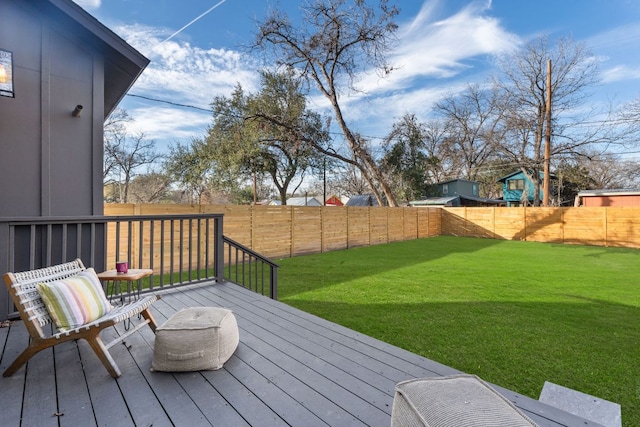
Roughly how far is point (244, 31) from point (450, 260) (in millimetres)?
11529

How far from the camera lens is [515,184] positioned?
27.0 m

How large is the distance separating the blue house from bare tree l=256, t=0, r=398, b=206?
61.7 ft

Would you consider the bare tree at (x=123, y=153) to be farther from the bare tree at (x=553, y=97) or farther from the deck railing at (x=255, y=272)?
the bare tree at (x=553, y=97)

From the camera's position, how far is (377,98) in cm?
1587

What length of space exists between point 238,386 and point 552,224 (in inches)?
617

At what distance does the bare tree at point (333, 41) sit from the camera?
42.7 feet

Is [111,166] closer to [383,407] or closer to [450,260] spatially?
[450,260]

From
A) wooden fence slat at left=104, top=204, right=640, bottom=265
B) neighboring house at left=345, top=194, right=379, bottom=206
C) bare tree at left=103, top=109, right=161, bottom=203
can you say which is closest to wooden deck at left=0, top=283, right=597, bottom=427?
wooden fence slat at left=104, top=204, right=640, bottom=265

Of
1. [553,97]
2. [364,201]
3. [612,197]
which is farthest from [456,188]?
[612,197]

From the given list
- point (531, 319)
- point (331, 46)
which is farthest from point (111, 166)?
point (531, 319)

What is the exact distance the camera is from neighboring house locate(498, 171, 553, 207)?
2627 centimetres

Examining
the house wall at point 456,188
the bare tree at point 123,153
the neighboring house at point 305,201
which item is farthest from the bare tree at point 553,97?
the bare tree at point 123,153

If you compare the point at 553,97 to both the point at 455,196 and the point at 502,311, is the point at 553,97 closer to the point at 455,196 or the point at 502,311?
the point at 455,196

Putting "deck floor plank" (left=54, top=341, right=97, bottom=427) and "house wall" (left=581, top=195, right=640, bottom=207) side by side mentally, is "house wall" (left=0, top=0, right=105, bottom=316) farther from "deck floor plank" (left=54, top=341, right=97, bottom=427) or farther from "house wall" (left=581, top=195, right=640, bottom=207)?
"house wall" (left=581, top=195, right=640, bottom=207)
